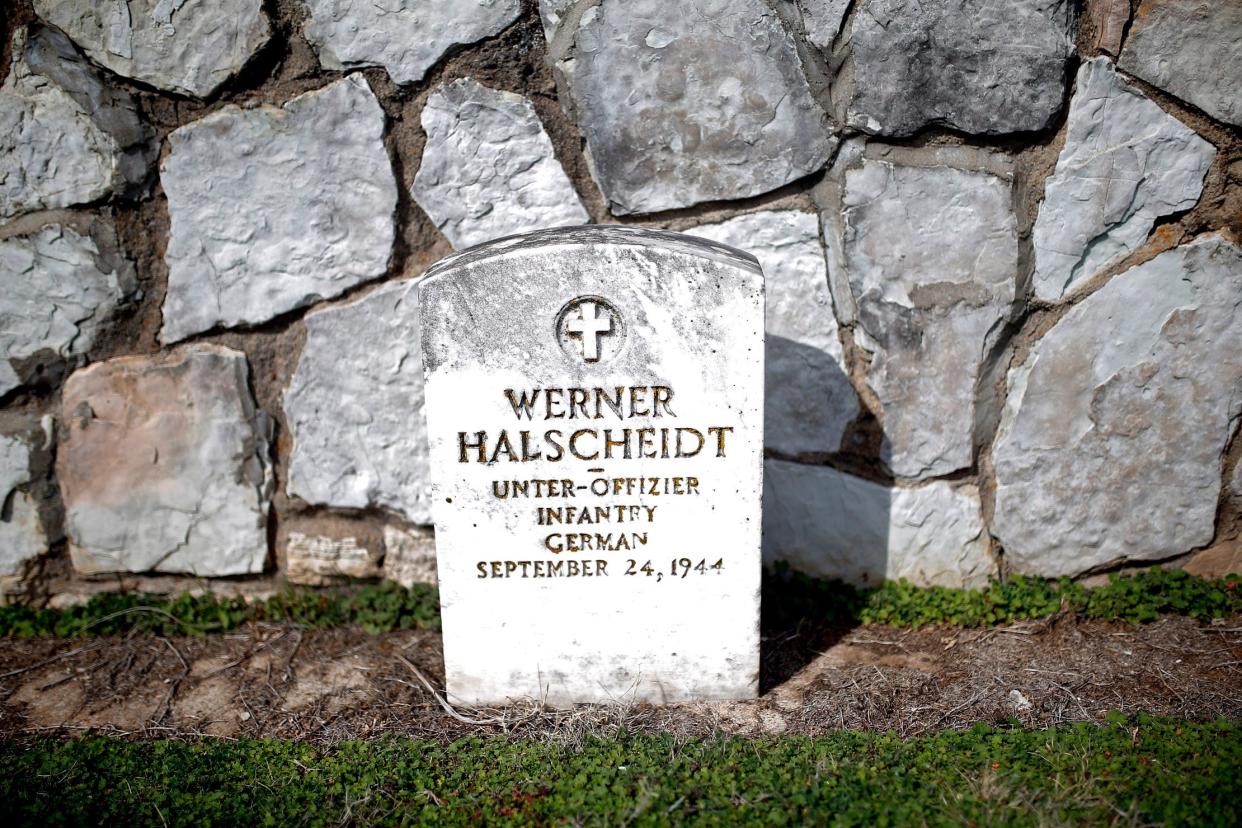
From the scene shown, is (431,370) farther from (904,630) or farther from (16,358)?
(904,630)

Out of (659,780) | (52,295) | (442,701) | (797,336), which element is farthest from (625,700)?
(52,295)

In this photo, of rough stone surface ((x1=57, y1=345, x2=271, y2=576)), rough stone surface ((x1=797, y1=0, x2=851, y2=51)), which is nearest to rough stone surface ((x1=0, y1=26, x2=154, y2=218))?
rough stone surface ((x1=57, y1=345, x2=271, y2=576))

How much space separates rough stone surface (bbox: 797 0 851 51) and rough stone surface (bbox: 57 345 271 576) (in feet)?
5.87

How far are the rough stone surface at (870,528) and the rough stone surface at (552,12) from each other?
1322 millimetres

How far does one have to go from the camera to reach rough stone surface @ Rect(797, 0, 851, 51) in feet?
7.91

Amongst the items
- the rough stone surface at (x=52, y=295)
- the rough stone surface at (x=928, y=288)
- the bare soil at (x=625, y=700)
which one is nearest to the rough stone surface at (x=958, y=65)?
the rough stone surface at (x=928, y=288)

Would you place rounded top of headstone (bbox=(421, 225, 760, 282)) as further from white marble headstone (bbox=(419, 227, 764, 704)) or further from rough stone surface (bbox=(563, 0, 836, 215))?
rough stone surface (bbox=(563, 0, 836, 215))

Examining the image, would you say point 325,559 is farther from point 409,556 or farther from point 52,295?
point 52,295

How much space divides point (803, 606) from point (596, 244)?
4.19 feet

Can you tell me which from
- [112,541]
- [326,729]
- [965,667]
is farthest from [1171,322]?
[112,541]

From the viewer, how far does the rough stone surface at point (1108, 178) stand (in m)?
2.45

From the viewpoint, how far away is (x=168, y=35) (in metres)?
2.49

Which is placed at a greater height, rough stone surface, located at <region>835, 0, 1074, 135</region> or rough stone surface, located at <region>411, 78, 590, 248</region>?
rough stone surface, located at <region>835, 0, 1074, 135</region>

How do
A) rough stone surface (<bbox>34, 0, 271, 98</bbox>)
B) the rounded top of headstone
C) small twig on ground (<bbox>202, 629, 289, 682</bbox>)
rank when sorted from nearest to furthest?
1. the rounded top of headstone
2. rough stone surface (<bbox>34, 0, 271, 98</bbox>)
3. small twig on ground (<bbox>202, 629, 289, 682</bbox>)
